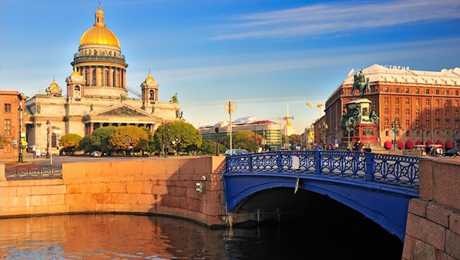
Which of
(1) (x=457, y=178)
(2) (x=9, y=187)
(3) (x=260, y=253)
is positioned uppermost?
(1) (x=457, y=178)

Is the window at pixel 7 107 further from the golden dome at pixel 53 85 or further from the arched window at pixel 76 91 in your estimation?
the golden dome at pixel 53 85

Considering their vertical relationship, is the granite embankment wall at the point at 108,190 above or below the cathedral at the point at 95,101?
below

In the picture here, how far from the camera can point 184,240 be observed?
24.5m

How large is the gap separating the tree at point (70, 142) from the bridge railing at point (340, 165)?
97.7 metres

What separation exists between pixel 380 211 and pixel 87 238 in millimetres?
15851

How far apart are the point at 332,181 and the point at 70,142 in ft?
352

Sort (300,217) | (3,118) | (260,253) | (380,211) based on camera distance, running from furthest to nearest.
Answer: (3,118)
(300,217)
(260,253)
(380,211)

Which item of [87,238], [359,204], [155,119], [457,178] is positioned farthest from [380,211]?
[155,119]

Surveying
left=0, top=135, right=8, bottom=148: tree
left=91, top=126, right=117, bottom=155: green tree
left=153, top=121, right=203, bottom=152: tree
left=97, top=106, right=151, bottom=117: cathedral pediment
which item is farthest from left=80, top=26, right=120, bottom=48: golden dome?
left=0, top=135, right=8, bottom=148: tree

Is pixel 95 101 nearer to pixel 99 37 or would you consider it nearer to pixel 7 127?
pixel 99 37

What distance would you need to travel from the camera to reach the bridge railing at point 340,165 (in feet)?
49.8

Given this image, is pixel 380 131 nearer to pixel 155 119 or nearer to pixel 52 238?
pixel 155 119

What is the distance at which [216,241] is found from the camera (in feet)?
79.3

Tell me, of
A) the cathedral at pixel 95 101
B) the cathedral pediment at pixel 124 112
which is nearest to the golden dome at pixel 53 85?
the cathedral at pixel 95 101
